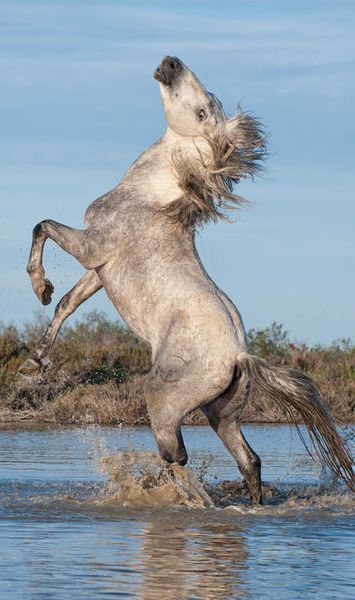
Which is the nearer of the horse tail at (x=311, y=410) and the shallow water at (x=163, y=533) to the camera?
the shallow water at (x=163, y=533)

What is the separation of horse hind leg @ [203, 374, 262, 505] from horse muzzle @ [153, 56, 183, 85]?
2.38m

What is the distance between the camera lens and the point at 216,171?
31.8ft

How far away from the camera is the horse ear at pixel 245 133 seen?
9.78 meters

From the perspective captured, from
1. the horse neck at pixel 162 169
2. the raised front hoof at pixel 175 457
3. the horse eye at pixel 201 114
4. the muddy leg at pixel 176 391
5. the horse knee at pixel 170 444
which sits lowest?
the raised front hoof at pixel 175 457

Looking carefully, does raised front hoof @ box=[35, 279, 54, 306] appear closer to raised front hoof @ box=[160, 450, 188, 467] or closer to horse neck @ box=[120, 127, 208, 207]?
horse neck @ box=[120, 127, 208, 207]

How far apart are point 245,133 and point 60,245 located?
1.61 m

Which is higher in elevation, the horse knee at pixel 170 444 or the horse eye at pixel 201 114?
the horse eye at pixel 201 114

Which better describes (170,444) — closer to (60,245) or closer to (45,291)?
(45,291)

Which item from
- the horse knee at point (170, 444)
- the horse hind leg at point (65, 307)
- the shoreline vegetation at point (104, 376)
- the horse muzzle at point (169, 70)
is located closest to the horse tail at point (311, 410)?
the horse knee at point (170, 444)

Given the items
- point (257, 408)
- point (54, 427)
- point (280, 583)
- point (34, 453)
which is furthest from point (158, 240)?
point (257, 408)

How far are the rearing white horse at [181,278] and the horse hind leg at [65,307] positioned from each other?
11 mm

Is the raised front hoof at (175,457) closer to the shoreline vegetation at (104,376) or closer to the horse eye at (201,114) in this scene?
the horse eye at (201,114)

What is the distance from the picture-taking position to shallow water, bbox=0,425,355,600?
6586mm

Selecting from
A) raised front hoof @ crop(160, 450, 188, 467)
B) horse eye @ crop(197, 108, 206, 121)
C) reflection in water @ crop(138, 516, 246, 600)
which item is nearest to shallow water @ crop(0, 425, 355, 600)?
reflection in water @ crop(138, 516, 246, 600)
